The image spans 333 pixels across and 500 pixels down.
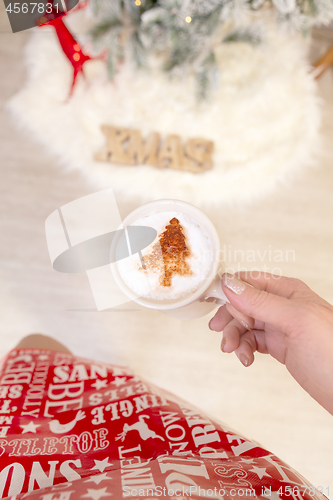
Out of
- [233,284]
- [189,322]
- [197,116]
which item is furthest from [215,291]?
[197,116]

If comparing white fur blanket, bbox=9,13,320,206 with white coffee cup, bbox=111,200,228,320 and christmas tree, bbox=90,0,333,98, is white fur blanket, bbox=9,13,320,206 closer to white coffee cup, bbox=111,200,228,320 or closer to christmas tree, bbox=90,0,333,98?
christmas tree, bbox=90,0,333,98

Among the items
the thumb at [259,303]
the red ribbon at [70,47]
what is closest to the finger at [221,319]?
the thumb at [259,303]

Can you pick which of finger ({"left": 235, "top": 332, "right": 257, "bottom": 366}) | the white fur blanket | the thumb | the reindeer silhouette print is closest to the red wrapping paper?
the reindeer silhouette print

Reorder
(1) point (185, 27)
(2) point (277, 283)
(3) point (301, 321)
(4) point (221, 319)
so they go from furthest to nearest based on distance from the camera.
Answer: (1) point (185, 27)
(4) point (221, 319)
(2) point (277, 283)
(3) point (301, 321)

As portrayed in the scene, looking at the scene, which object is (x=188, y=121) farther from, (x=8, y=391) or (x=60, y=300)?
(x=8, y=391)

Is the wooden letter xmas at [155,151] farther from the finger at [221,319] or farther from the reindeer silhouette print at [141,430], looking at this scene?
the reindeer silhouette print at [141,430]

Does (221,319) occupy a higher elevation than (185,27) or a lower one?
lower

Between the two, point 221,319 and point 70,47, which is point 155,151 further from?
point 221,319
